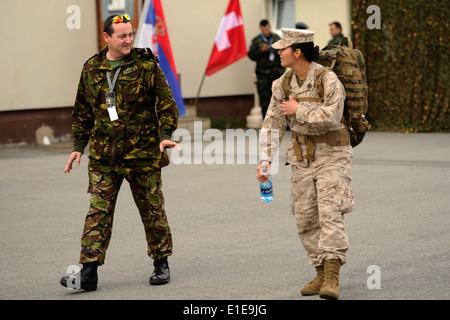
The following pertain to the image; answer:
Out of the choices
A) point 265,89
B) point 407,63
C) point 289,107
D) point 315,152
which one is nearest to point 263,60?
point 265,89

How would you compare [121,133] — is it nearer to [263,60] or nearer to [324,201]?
[324,201]

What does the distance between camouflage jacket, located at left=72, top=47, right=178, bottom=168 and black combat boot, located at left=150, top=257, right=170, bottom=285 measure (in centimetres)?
68

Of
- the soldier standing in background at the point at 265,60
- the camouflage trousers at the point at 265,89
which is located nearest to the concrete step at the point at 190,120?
the camouflage trousers at the point at 265,89

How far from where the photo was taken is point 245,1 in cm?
1955

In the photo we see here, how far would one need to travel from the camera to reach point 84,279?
6199 mm

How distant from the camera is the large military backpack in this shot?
5.73 m

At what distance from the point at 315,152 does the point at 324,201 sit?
318 millimetres

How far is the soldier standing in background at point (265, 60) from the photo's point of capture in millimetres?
18109

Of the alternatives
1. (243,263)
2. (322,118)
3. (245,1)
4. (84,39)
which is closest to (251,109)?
(245,1)

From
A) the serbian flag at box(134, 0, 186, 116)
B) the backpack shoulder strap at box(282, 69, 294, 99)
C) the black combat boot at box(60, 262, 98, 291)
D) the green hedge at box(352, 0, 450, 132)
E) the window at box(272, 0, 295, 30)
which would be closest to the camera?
the backpack shoulder strap at box(282, 69, 294, 99)

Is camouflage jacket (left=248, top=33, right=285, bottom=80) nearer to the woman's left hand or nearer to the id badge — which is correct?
the id badge

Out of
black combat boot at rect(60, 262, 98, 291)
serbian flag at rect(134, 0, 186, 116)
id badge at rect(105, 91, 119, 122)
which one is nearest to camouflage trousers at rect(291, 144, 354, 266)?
id badge at rect(105, 91, 119, 122)

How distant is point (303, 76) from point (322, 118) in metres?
0.38

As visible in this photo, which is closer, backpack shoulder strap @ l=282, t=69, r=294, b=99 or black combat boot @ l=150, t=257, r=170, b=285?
backpack shoulder strap @ l=282, t=69, r=294, b=99
